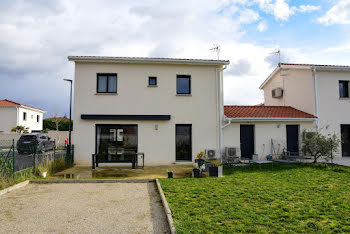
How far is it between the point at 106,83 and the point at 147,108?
2.63 metres

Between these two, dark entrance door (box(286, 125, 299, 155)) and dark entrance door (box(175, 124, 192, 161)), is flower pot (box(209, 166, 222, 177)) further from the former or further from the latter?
dark entrance door (box(286, 125, 299, 155))

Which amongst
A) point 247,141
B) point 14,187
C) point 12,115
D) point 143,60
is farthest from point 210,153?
point 12,115

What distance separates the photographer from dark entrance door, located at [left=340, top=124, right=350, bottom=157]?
14.5 meters

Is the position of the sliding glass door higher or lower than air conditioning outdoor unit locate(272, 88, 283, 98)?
lower

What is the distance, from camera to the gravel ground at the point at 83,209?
14.5ft

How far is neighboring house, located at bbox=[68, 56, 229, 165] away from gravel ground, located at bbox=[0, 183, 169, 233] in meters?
4.65

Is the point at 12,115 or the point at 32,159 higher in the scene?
the point at 12,115

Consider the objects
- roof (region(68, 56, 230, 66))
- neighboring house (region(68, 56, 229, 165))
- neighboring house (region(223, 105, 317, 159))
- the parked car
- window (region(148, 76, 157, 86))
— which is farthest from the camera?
the parked car

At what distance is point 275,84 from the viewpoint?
716 inches

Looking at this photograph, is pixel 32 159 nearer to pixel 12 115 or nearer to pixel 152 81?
pixel 152 81

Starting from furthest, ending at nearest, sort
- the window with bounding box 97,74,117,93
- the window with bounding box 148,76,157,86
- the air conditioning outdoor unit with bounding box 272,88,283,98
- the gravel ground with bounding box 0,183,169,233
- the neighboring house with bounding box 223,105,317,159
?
1. the air conditioning outdoor unit with bounding box 272,88,283,98
2. the neighboring house with bounding box 223,105,317,159
3. the window with bounding box 148,76,157,86
4. the window with bounding box 97,74,117,93
5. the gravel ground with bounding box 0,183,169,233

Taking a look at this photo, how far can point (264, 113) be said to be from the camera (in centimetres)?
1415

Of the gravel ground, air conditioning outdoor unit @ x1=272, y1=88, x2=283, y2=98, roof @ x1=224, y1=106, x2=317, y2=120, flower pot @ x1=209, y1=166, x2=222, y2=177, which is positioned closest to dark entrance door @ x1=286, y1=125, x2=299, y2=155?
roof @ x1=224, y1=106, x2=317, y2=120

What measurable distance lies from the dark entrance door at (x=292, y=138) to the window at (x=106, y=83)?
34.2 ft
